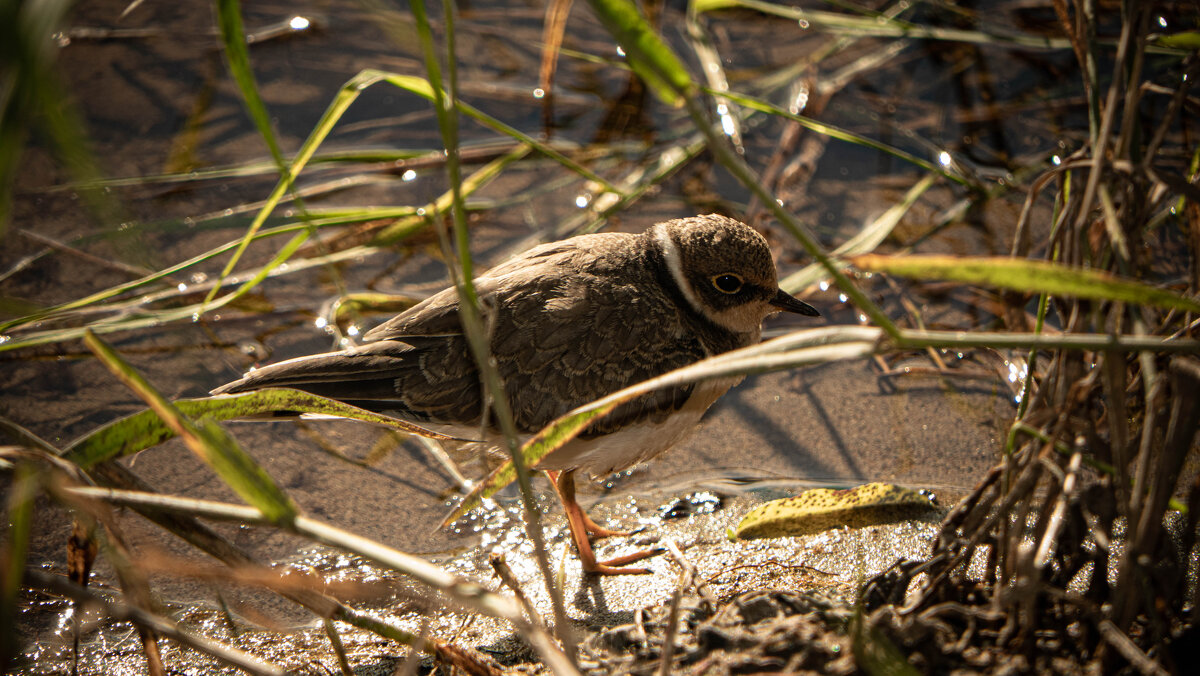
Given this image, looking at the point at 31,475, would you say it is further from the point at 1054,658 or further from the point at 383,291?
the point at 383,291

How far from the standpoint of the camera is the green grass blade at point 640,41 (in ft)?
5.46

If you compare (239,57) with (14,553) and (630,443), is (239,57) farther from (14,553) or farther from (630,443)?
(630,443)

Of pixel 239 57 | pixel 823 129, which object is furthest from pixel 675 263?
pixel 239 57

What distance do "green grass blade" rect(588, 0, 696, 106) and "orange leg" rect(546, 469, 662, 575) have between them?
7.50ft

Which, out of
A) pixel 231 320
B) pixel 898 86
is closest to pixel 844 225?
pixel 898 86

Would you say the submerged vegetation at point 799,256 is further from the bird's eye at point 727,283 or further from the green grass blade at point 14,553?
the bird's eye at point 727,283

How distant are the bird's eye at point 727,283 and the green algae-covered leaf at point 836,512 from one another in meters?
1.00

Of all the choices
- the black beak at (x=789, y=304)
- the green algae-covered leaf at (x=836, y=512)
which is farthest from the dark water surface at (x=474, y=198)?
the black beak at (x=789, y=304)

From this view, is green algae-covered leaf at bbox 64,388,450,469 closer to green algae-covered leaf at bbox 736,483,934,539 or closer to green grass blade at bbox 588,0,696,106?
green grass blade at bbox 588,0,696,106

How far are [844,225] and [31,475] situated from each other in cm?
459

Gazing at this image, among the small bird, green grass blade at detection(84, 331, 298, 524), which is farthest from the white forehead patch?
green grass blade at detection(84, 331, 298, 524)

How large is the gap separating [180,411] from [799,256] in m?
3.88

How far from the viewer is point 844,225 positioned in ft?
17.5

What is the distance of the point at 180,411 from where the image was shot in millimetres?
2201
